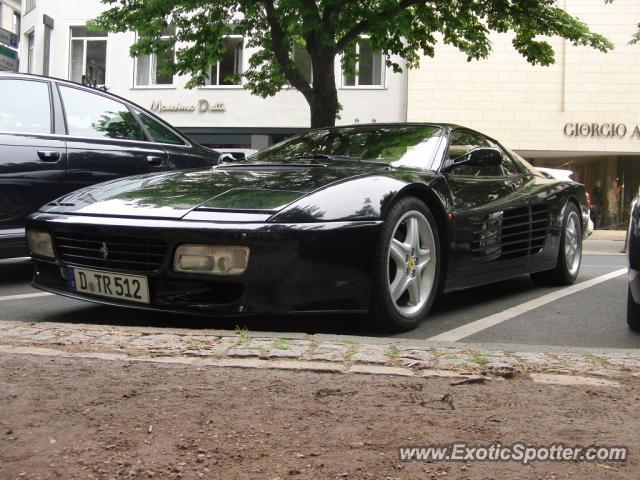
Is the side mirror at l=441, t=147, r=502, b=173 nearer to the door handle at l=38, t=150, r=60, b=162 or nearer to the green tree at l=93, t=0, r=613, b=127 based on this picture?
the door handle at l=38, t=150, r=60, b=162

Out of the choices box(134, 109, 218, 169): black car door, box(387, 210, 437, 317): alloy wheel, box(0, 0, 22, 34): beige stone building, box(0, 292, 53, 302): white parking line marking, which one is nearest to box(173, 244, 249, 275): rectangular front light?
box(387, 210, 437, 317): alloy wheel

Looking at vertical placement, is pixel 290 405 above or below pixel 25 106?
below

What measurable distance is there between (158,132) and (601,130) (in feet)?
59.6

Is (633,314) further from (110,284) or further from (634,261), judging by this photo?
(110,284)

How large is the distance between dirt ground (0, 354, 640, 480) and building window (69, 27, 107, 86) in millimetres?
21725

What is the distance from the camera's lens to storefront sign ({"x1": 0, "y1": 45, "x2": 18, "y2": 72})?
8.98 m

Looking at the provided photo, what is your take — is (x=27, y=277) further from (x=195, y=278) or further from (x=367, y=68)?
(x=367, y=68)

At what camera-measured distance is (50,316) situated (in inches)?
158

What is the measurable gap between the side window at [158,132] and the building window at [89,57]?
1796 centimetres

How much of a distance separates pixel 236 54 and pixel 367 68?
3.95 m

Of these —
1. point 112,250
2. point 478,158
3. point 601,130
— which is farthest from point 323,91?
point 601,130

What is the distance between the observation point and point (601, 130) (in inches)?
847

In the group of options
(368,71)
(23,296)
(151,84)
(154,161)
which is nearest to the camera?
(23,296)

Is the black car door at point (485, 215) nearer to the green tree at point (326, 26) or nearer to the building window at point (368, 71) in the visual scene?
the green tree at point (326, 26)
